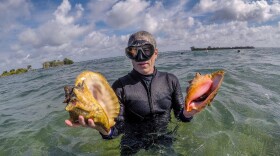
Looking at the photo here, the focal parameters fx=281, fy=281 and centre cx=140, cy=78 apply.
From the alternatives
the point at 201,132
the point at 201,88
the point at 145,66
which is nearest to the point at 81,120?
the point at 201,88

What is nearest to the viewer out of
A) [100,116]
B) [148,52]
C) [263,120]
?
[100,116]

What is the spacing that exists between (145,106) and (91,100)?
72.1 inches

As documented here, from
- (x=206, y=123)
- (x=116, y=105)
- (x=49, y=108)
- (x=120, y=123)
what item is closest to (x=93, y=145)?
(x=120, y=123)

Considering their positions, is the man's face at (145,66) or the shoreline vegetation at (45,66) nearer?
Answer: the man's face at (145,66)

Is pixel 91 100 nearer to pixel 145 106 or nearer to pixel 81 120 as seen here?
pixel 81 120

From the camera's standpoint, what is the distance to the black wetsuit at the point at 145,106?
429 centimetres

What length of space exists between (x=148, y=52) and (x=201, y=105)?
1.18 metres

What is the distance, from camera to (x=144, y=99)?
4.34 metres

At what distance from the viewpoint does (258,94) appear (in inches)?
344

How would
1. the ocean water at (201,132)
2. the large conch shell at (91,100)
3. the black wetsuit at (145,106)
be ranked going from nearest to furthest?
the large conch shell at (91,100), the black wetsuit at (145,106), the ocean water at (201,132)

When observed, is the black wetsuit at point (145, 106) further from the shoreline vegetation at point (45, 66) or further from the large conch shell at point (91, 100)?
the shoreline vegetation at point (45, 66)

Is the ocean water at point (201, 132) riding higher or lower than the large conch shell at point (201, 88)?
lower

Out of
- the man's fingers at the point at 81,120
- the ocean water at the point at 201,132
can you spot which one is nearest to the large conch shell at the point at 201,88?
the man's fingers at the point at 81,120

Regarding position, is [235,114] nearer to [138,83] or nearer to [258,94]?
[258,94]
